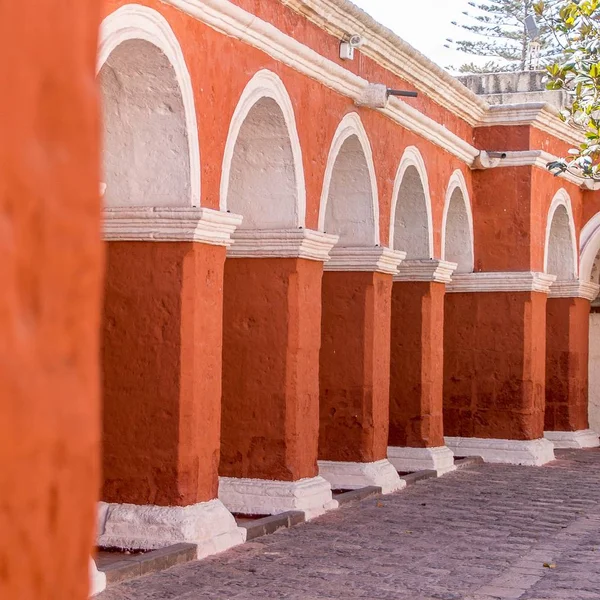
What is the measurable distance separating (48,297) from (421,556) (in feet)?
23.7

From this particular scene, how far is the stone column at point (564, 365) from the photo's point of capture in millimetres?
16656

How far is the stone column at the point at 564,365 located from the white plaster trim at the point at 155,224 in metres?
10.3

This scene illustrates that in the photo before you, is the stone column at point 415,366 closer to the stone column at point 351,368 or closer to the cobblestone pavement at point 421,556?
the cobblestone pavement at point 421,556

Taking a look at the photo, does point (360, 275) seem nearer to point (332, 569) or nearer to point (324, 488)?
point (324, 488)

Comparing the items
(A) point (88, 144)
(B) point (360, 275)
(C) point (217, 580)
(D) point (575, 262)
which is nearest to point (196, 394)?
(C) point (217, 580)

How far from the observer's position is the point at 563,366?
16.7 metres

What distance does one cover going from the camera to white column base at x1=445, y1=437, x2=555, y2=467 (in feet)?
47.1

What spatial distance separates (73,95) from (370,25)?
10.0 m

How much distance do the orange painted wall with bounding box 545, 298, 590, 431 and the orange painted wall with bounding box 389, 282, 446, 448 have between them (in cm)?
431

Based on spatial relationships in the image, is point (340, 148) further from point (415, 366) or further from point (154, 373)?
point (154, 373)

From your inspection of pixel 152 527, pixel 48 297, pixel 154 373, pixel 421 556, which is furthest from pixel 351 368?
pixel 48 297

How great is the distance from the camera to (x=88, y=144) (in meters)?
0.85

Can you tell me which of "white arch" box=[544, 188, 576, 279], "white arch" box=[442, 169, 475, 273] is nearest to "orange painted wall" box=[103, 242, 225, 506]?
"white arch" box=[442, 169, 475, 273]

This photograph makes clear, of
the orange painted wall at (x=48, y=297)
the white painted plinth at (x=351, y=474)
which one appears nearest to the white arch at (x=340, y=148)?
the white painted plinth at (x=351, y=474)
